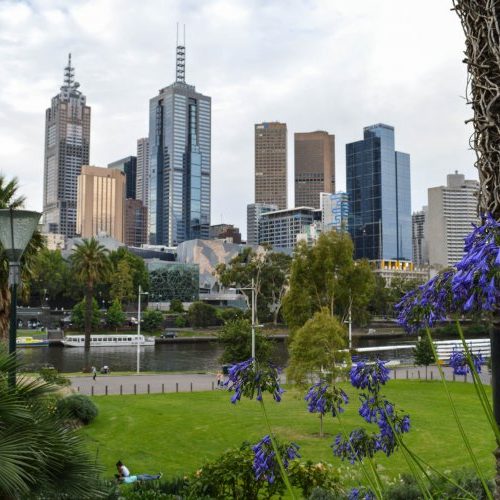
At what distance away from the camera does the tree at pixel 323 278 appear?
146ft

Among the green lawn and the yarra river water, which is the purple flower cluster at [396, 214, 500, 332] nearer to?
the green lawn

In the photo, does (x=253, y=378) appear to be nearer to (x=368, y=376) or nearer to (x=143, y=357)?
(x=368, y=376)

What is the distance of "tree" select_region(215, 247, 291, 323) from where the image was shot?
81.8 m

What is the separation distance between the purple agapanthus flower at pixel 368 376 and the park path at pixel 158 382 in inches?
1122

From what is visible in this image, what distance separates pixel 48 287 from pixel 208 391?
305 ft

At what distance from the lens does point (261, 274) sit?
3585 inches

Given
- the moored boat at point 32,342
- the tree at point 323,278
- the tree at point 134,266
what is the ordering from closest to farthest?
1. the tree at point 323,278
2. the moored boat at point 32,342
3. the tree at point 134,266

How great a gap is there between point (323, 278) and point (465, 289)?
1681 inches

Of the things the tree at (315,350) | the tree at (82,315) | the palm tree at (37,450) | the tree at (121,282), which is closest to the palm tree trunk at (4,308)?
the tree at (315,350)

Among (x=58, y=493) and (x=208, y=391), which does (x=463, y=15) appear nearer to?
(x=58, y=493)

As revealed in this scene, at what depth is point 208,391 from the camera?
33.5m

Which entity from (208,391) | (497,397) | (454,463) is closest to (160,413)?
(208,391)

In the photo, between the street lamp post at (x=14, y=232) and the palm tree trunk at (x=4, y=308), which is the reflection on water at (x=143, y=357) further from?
the street lamp post at (x=14, y=232)

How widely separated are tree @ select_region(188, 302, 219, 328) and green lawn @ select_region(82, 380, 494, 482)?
83.9 meters
